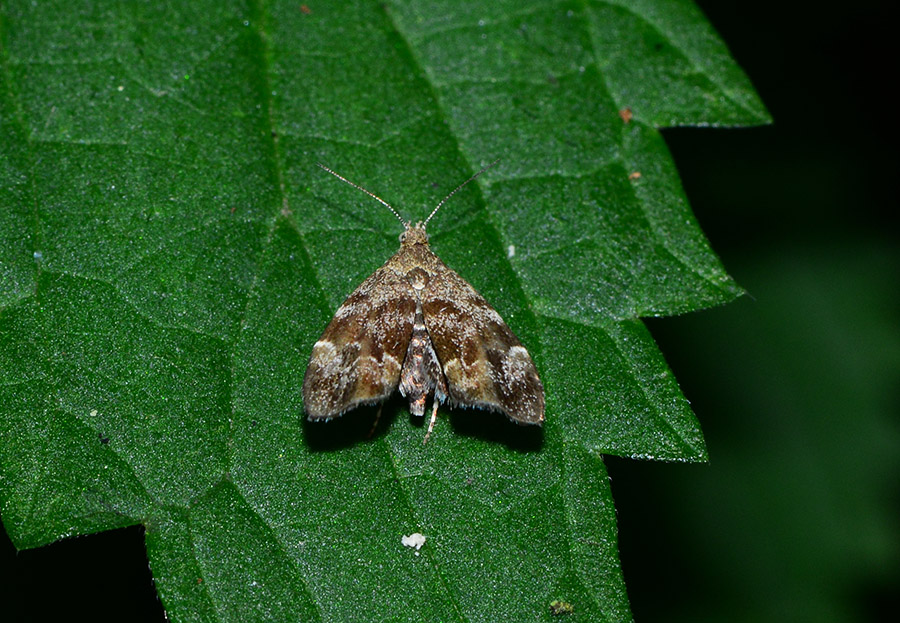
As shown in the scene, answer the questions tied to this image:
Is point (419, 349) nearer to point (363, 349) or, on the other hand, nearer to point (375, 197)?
point (363, 349)

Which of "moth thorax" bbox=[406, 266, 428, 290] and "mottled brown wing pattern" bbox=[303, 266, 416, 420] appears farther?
"moth thorax" bbox=[406, 266, 428, 290]

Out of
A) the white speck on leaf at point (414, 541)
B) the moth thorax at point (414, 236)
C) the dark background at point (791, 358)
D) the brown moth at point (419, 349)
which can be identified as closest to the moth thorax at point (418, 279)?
the brown moth at point (419, 349)

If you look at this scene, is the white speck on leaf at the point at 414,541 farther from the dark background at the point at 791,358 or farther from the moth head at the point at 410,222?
the dark background at the point at 791,358

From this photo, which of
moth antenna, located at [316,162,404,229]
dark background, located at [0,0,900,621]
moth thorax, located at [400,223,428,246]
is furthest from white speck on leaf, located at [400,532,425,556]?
dark background, located at [0,0,900,621]

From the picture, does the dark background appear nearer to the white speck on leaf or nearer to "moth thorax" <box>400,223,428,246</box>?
"moth thorax" <box>400,223,428,246</box>

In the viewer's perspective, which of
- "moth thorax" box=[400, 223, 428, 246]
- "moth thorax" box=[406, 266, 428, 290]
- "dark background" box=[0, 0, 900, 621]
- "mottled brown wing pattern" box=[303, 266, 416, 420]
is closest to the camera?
"mottled brown wing pattern" box=[303, 266, 416, 420]

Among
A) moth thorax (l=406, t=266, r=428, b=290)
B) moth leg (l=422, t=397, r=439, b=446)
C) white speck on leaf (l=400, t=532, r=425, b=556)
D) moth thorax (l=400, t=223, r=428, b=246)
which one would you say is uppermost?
moth thorax (l=400, t=223, r=428, b=246)
